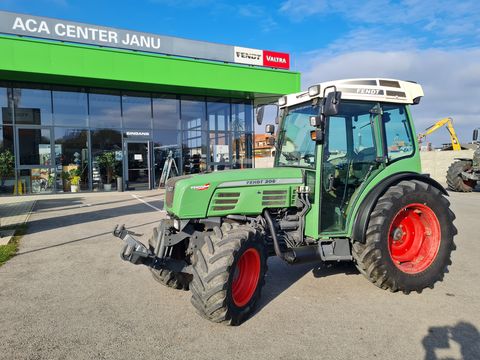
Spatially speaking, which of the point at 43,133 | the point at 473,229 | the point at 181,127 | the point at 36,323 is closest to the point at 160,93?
the point at 181,127

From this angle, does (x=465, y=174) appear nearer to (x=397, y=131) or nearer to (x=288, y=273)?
(x=397, y=131)

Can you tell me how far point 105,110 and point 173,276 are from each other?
14.5 m

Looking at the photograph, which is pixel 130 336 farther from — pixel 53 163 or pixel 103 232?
pixel 53 163

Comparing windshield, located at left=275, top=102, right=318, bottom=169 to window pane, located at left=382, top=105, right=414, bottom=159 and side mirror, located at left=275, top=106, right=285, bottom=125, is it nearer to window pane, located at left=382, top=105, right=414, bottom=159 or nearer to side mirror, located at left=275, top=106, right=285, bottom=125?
side mirror, located at left=275, top=106, right=285, bottom=125

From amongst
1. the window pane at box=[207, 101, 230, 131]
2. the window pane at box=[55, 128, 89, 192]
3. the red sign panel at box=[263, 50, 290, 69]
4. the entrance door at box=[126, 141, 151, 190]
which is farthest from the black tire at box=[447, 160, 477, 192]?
the window pane at box=[55, 128, 89, 192]

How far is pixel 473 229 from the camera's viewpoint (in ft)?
28.2

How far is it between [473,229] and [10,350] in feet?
29.9

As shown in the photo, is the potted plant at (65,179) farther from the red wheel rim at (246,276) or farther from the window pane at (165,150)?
Answer: the red wheel rim at (246,276)

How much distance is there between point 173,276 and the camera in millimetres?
4723

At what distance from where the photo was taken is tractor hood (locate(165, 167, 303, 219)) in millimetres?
4164

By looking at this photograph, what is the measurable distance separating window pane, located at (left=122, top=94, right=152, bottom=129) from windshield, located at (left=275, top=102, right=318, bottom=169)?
14.0 meters

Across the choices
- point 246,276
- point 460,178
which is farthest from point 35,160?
point 460,178

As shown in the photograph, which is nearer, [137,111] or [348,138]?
[348,138]

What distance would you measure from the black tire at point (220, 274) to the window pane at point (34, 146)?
15.0 meters
